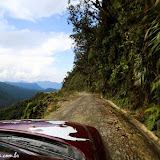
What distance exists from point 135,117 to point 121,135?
105cm

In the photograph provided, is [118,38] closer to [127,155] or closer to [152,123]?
[152,123]

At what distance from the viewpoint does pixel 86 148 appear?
118 cm

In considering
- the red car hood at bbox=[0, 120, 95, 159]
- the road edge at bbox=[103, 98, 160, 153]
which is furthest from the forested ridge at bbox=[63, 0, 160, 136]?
the red car hood at bbox=[0, 120, 95, 159]

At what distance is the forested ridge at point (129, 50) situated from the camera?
105 inches

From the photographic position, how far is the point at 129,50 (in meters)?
4.30

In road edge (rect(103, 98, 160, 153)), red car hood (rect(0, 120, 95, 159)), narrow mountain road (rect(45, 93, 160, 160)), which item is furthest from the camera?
road edge (rect(103, 98, 160, 153))

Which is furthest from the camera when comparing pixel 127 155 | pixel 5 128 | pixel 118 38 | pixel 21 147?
pixel 118 38

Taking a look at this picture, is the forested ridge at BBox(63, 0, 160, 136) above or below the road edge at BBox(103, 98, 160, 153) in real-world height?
above

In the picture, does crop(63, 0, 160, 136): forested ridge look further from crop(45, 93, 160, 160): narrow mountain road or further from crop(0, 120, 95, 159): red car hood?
crop(0, 120, 95, 159): red car hood

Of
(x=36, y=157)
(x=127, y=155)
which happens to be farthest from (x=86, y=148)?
(x=127, y=155)

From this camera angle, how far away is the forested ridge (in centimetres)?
268

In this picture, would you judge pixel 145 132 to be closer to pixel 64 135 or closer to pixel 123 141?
pixel 123 141

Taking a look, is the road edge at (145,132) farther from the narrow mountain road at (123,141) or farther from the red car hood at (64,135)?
the red car hood at (64,135)

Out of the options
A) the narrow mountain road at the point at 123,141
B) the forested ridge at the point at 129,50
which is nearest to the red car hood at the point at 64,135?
the narrow mountain road at the point at 123,141
